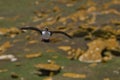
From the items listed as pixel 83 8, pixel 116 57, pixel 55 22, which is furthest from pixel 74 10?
pixel 116 57

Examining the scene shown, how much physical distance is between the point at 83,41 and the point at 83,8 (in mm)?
8163

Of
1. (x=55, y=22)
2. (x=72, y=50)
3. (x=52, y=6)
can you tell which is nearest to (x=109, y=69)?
(x=72, y=50)

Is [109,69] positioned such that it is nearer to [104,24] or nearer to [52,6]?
[104,24]

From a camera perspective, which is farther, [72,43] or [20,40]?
A: [20,40]

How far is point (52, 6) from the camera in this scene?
128 feet

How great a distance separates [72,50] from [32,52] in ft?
8.49

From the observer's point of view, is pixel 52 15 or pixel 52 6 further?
pixel 52 6

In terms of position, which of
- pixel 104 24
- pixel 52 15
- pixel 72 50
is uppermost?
pixel 52 15

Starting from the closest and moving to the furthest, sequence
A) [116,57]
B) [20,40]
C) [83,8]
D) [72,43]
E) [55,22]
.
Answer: [116,57] → [72,43] → [20,40] → [55,22] → [83,8]

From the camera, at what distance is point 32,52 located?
26297 mm

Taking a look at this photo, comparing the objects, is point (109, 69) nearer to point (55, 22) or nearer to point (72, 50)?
point (72, 50)

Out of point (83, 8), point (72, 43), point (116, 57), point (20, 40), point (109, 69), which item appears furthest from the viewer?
point (83, 8)

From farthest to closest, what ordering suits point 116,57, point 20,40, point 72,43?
point 20,40, point 72,43, point 116,57

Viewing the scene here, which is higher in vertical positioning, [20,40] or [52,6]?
[52,6]
